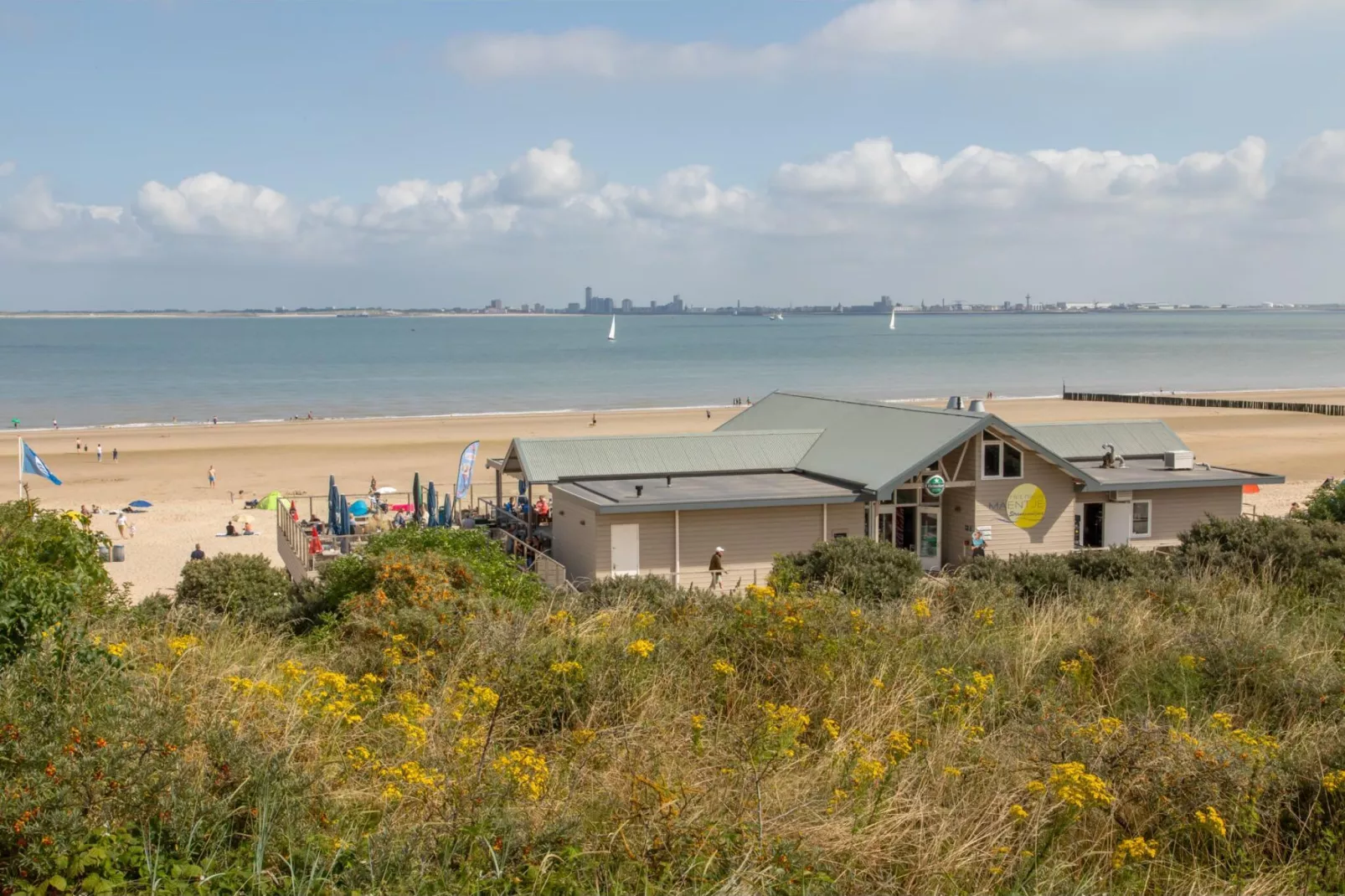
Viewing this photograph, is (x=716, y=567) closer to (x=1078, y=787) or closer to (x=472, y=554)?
(x=472, y=554)

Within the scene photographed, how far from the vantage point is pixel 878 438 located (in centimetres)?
2569

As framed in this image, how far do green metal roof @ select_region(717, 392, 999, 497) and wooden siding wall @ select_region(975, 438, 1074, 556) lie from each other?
3.17 ft

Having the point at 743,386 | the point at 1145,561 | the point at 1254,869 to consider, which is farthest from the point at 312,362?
the point at 1254,869

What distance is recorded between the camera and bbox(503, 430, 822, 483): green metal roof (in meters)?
25.3

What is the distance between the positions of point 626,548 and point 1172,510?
12.6m

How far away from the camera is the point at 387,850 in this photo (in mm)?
4633

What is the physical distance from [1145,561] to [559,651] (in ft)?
36.8

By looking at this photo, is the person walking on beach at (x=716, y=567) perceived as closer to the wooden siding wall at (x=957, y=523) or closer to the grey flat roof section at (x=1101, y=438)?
the wooden siding wall at (x=957, y=523)

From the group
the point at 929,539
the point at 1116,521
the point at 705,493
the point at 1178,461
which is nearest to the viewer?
the point at 705,493

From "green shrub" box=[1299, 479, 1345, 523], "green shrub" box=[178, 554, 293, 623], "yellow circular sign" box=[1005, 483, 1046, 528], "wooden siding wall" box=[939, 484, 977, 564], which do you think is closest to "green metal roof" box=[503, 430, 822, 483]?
"wooden siding wall" box=[939, 484, 977, 564]

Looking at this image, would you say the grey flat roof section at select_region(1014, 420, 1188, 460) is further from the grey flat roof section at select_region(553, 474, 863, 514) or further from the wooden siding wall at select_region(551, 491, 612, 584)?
the wooden siding wall at select_region(551, 491, 612, 584)

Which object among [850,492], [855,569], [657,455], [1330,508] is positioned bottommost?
[855,569]

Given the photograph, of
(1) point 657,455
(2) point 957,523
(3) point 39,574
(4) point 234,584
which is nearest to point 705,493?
(1) point 657,455

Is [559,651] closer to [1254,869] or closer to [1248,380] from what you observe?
[1254,869]
